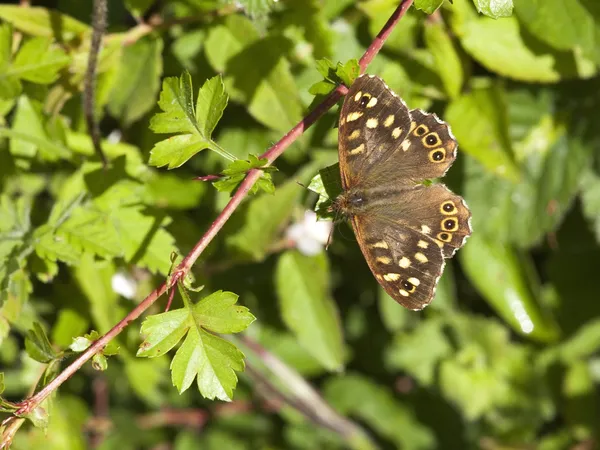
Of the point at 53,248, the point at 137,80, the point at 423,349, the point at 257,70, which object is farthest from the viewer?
the point at 423,349

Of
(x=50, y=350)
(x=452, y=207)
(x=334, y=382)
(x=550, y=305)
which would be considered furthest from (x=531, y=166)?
(x=50, y=350)

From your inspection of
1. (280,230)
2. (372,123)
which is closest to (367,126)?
(372,123)

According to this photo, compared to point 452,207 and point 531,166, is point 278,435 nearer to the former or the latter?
point 531,166

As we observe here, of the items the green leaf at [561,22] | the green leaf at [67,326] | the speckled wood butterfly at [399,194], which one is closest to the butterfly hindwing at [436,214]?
the speckled wood butterfly at [399,194]

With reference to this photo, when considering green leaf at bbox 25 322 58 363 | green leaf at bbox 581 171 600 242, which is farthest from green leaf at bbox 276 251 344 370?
green leaf at bbox 25 322 58 363

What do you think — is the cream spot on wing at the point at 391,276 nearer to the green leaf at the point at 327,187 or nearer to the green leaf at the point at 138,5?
the green leaf at the point at 327,187

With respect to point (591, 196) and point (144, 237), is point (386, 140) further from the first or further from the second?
point (591, 196)

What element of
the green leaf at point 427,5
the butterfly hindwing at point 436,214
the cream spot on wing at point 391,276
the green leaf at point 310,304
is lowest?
the green leaf at point 310,304
